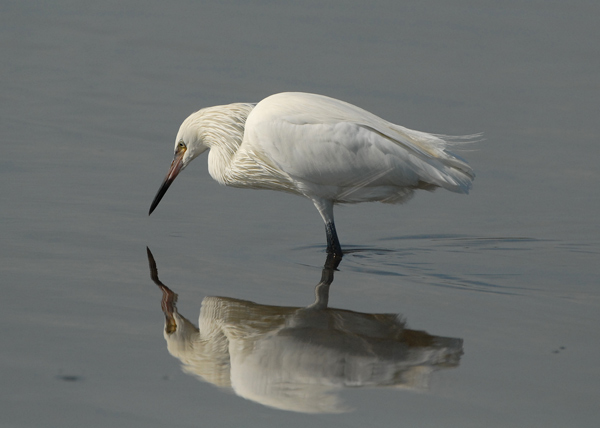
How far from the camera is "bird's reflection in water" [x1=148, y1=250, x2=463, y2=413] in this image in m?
4.75

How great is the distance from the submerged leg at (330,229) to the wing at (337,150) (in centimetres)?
22

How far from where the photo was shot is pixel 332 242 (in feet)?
23.8

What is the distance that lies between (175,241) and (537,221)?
129 inches

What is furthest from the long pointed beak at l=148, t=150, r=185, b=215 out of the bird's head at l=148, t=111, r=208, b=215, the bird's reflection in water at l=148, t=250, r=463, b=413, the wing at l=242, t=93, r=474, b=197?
the bird's reflection in water at l=148, t=250, r=463, b=413

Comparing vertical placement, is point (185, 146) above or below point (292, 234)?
above

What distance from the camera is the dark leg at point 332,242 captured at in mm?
7219

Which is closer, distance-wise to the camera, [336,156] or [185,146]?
[336,156]

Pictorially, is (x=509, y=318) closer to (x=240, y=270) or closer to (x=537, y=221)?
(x=240, y=270)

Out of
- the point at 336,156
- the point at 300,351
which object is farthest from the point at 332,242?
the point at 300,351

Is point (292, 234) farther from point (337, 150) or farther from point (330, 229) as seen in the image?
point (337, 150)

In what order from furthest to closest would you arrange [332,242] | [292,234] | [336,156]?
[292,234] < [332,242] < [336,156]

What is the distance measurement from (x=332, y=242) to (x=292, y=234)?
538 mm

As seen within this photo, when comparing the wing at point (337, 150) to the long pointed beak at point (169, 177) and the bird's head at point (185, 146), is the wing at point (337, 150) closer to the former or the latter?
the bird's head at point (185, 146)

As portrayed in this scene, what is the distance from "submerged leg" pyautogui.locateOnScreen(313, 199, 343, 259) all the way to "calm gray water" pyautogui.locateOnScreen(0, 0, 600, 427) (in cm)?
11
